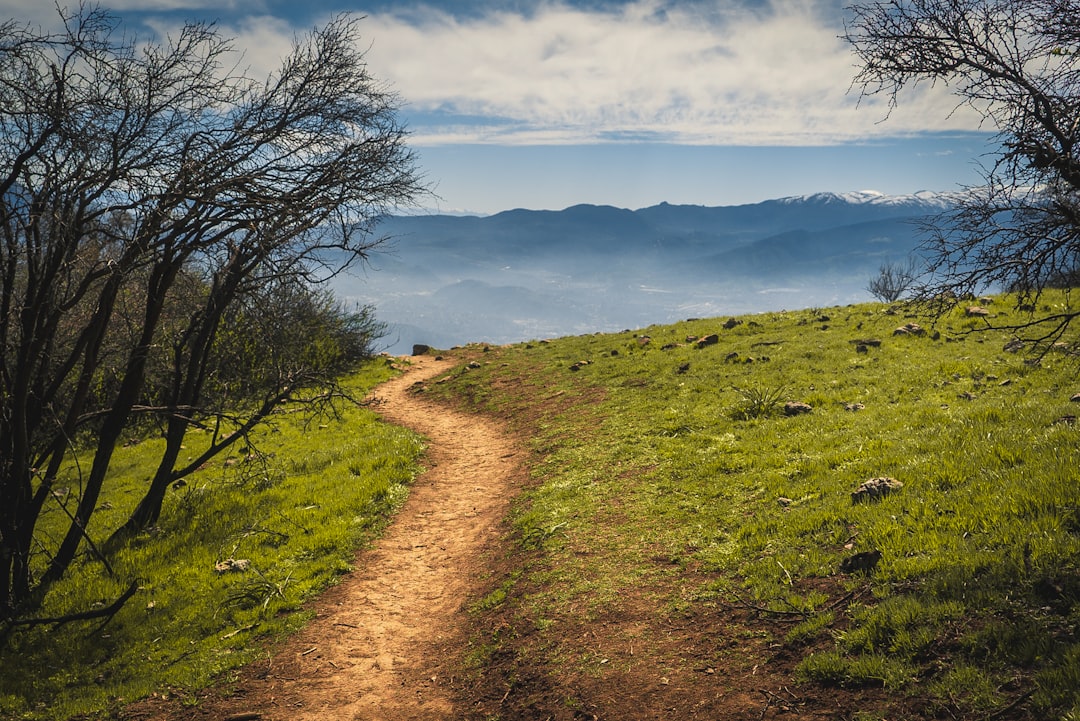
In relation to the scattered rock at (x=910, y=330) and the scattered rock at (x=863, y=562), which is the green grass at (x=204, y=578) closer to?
the scattered rock at (x=863, y=562)

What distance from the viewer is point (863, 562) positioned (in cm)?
736

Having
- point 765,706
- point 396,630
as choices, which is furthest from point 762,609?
point 396,630

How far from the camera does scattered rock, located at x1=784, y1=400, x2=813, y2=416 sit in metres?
14.7

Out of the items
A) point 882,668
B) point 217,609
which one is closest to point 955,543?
point 882,668

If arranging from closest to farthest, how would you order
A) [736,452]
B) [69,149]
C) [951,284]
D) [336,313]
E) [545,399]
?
[951,284] → [69,149] → [736,452] → [545,399] → [336,313]

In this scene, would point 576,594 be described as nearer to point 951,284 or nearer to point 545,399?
point 951,284

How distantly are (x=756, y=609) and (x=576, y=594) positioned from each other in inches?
104

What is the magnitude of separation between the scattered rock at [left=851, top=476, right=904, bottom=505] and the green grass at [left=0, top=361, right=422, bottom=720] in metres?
8.95

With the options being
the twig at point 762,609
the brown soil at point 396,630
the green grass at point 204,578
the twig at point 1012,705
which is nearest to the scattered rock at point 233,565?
the green grass at point 204,578

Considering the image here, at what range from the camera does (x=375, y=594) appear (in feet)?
34.5

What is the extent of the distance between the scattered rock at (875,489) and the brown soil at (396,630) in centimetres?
622

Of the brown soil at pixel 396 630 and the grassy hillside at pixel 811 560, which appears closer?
the grassy hillside at pixel 811 560

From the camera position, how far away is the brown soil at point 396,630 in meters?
7.71

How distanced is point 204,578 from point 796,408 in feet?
44.1
